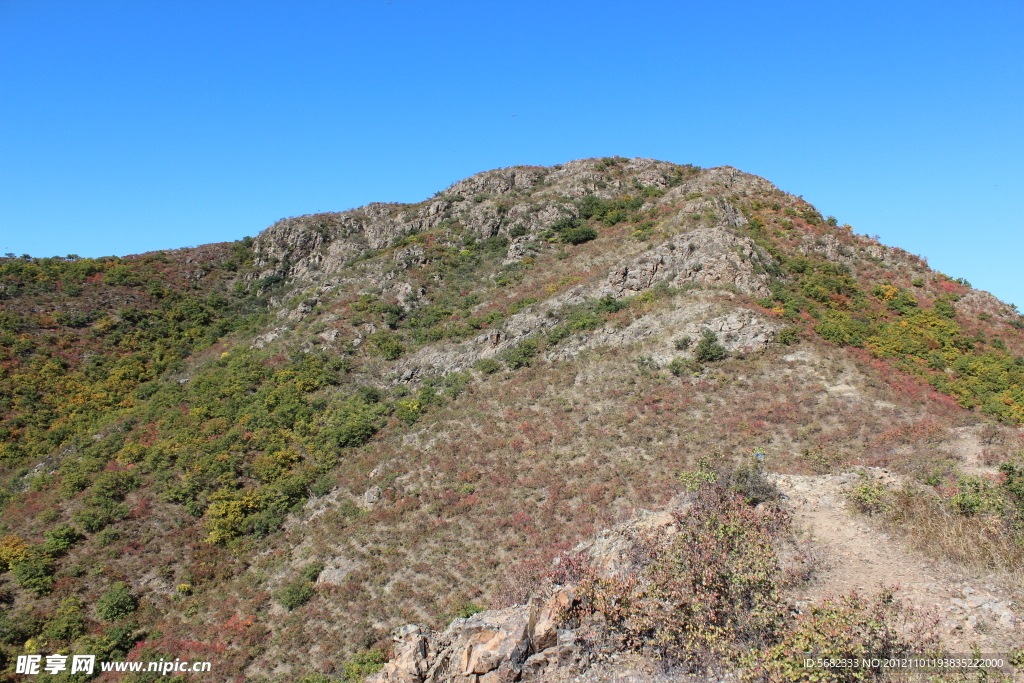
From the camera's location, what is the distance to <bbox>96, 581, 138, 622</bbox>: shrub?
69.6 feet

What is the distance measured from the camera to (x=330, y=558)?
2264 centimetres

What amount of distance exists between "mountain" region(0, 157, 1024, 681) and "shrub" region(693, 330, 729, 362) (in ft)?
0.56

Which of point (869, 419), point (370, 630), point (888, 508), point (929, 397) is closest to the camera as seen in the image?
point (888, 508)

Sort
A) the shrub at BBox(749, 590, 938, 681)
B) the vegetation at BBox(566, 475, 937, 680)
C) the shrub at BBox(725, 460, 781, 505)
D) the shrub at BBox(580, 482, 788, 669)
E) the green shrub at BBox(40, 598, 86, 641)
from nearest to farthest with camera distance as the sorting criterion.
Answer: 1. the shrub at BBox(749, 590, 938, 681)
2. the vegetation at BBox(566, 475, 937, 680)
3. the shrub at BBox(580, 482, 788, 669)
4. the shrub at BBox(725, 460, 781, 505)
5. the green shrub at BBox(40, 598, 86, 641)

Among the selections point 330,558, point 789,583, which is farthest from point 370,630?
point 789,583

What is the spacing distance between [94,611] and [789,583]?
83.7ft

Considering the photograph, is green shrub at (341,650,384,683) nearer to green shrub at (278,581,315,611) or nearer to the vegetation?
green shrub at (278,581,315,611)

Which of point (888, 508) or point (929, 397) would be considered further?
point (929, 397)

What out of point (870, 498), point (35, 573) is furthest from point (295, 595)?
point (870, 498)

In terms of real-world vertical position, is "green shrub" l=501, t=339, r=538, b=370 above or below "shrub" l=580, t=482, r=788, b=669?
above

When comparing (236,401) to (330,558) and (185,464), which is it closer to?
(185,464)

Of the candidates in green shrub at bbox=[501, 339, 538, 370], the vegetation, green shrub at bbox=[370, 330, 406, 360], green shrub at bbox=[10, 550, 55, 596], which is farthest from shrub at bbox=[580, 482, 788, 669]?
green shrub at bbox=[370, 330, 406, 360]

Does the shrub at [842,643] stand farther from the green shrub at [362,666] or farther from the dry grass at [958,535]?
the green shrub at [362,666]

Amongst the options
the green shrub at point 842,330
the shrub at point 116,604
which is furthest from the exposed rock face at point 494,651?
the green shrub at point 842,330
